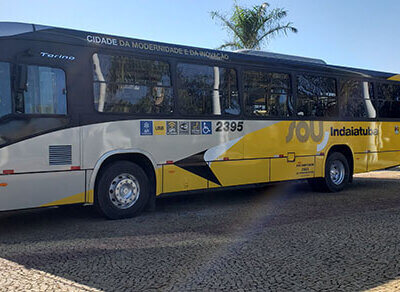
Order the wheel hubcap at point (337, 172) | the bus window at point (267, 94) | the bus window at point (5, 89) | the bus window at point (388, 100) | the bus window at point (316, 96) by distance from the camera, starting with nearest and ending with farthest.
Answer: the bus window at point (5, 89) → the bus window at point (267, 94) → the bus window at point (316, 96) → the wheel hubcap at point (337, 172) → the bus window at point (388, 100)

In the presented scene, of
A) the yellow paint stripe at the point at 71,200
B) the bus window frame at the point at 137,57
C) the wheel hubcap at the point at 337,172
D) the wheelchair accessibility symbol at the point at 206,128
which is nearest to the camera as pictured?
the yellow paint stripe at the point at 71,200

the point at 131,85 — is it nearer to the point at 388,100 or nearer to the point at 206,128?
the point at 206,128

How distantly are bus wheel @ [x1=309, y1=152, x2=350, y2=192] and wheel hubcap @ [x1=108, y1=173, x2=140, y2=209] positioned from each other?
562 centimetres

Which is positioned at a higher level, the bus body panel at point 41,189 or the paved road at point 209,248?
the bus body panel at point 41,189

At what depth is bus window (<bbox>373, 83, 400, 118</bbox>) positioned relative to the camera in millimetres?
12336

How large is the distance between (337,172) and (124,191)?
6.43 metres

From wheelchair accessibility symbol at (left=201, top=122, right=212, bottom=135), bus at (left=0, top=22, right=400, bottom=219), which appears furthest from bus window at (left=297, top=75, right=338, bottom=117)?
wheelchair accessibility symbol at (left=201, top=122, right=212, bottom=135)

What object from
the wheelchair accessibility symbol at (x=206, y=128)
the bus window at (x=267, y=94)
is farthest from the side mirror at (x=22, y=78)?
the bus window at (x=267, y=94)

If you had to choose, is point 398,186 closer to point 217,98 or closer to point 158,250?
point 217,98

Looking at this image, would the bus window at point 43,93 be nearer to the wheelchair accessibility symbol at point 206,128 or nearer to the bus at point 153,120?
the bus at point 153,120

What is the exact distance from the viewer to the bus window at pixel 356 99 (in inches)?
452

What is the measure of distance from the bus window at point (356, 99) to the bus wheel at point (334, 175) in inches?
48.0

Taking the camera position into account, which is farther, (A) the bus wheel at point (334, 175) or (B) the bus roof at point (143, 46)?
(A) the bus wheel at point (334, 175)

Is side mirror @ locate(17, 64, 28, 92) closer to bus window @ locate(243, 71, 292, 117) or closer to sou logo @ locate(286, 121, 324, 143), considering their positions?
bus window @ locate(243, 71, 292, 117)
